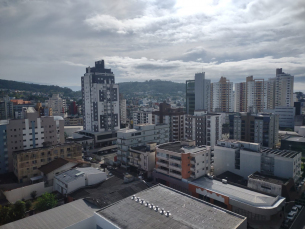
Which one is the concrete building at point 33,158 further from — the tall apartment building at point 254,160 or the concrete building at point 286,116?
the concrete building at point 286,116

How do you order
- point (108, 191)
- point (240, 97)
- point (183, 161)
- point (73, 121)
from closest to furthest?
point (108, 191)
point (183, 161)
point (73, 121)
point (240, 97)

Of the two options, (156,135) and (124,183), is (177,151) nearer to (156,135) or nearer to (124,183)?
(124,183)

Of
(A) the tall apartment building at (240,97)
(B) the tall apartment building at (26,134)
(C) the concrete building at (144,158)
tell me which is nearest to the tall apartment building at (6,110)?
(B) the tall apartment building at (26,134)

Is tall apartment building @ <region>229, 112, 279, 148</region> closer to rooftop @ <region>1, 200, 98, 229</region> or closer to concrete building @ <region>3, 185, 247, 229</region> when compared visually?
concrete building @ <region>3, 185, 247, 229</region>

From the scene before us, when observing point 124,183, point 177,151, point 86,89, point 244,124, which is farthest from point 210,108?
point 124,183

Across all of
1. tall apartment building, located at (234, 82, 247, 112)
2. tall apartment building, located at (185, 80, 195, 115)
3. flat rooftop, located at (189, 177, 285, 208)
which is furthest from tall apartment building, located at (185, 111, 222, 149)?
tall apartment building, located at (234, 82, 247, 112)

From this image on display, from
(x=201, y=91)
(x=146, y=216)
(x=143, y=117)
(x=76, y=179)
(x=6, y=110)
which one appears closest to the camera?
(x=146, y=216)

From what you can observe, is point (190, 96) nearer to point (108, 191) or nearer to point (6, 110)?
point (108, 191)

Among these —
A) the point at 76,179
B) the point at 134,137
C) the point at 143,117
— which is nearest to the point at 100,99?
the point at 143,117
